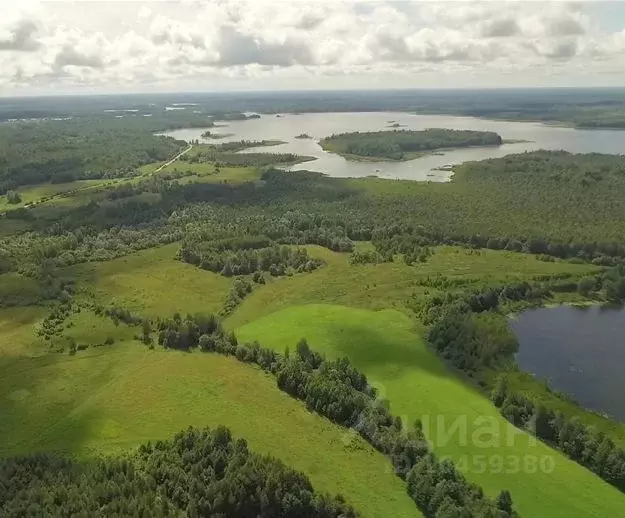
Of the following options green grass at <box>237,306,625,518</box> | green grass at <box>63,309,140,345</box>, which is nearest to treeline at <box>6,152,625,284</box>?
green grass at <box>63,309,140,345</box>

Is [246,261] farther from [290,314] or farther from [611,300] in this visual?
[611,300]

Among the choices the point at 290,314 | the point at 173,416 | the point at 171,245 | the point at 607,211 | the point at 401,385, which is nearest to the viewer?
the point at 173,416

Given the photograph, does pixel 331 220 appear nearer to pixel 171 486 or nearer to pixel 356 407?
pixel 356 407

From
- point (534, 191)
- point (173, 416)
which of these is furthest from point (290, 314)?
point (534, 191)

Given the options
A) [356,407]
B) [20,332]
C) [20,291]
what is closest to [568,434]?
[356,407]

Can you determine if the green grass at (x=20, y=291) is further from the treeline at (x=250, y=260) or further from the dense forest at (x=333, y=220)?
the treeline at (x=250, y=260)
